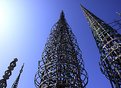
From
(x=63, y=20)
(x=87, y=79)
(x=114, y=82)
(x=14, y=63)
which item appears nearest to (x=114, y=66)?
(x=114, y=82)

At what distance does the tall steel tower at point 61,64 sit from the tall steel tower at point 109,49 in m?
4.19

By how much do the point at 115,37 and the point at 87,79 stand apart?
33.5 ft

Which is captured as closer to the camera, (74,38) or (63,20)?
(74,38)

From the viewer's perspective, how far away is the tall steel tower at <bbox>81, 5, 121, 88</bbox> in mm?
30328

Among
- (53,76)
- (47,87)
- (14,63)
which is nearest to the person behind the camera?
(14,63)

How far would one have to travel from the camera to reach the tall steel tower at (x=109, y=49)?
30328 mm

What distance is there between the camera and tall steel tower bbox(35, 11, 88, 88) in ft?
82.6

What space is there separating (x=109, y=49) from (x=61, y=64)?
9767 mm

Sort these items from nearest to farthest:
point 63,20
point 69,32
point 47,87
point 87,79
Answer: point 47,87 < point 87,79 < point 69,32 < point 63,20

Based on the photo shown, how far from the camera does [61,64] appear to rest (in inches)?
1081

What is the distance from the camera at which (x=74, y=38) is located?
120 feet

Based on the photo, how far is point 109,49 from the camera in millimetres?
33594

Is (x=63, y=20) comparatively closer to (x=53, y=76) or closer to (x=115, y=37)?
(x=115, y=37)

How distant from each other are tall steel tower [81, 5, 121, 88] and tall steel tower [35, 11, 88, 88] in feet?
13.7
